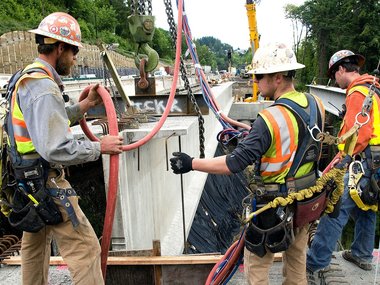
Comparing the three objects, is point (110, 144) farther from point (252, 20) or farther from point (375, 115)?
point (252, 20)

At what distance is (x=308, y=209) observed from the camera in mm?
2947

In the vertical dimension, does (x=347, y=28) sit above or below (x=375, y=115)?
above

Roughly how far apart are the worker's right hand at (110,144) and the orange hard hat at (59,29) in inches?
31.2

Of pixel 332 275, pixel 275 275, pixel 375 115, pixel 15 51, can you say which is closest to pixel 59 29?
pixel 375 115

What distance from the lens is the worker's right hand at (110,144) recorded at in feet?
9.80

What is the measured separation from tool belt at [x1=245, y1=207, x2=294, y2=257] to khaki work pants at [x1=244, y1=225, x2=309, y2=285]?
0.39ft

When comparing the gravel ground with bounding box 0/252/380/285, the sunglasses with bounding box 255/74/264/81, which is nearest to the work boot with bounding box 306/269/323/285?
the gravel ground with bounding box 0/252/380/285

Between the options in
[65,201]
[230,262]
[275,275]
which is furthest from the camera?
[275,275]

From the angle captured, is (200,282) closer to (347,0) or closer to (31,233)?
(31,233)

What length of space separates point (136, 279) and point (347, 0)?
4533cm

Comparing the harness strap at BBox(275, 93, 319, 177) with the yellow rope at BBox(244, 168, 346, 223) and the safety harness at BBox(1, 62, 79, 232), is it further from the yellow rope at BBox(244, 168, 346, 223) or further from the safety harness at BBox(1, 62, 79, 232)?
the safety harness at BBox(1, 62, 79, 232)

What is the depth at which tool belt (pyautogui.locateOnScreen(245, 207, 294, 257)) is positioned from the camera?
9.25ft

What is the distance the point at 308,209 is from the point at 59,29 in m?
2.38

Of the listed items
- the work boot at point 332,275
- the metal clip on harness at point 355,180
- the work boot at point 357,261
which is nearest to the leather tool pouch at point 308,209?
the metal clip on harness at point 355,180
